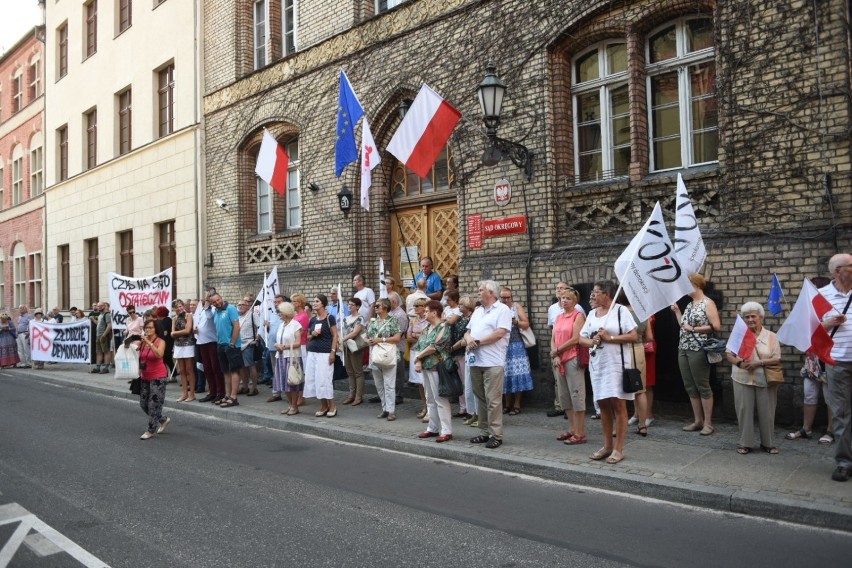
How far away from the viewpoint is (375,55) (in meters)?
13.2

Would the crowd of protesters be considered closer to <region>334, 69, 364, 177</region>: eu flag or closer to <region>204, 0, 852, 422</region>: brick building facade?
<region>204, 0, 852, 422</region>: brick building facade

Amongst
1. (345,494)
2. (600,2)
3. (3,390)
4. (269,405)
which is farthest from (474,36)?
(3,390)

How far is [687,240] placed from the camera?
7.28 meters

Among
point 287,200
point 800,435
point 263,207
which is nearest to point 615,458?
point 800,435

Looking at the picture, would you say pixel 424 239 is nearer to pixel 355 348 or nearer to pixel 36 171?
pixel 355 348

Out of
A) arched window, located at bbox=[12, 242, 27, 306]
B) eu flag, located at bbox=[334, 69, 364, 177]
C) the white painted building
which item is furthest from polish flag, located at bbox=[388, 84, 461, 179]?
arched window, located at bbox=[12, 242, 27, 306]

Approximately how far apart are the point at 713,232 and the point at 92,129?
2209 cm

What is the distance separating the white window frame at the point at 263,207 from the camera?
16500 mm

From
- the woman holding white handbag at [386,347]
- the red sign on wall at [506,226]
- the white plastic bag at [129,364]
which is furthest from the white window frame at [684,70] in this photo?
the white plastic bag at [129,364]

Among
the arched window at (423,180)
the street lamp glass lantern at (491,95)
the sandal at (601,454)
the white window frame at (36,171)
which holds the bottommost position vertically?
the sandal at (601,454)

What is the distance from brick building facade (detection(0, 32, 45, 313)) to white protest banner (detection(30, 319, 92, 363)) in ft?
27.8

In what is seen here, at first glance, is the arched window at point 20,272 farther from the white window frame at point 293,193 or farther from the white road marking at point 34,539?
the white road marking at point 34,539

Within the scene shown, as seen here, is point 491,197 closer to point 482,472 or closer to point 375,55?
point 375,55

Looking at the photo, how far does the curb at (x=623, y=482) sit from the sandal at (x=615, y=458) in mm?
314
